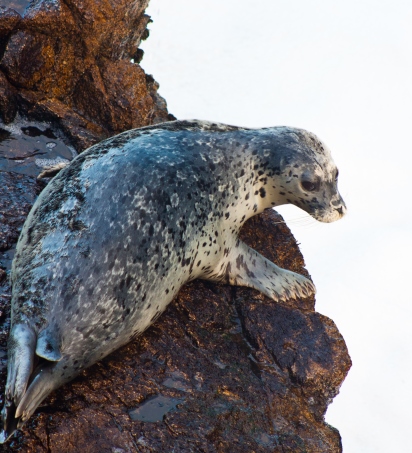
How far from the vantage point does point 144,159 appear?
14.6ft

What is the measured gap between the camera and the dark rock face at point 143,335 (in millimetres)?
3930

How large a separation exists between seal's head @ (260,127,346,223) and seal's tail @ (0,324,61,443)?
8.04 ft

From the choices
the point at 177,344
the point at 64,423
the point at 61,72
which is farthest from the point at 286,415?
the point at 61,72

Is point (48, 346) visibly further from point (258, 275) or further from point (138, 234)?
point (258, 275)

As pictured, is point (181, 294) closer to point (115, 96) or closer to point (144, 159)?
point (144, 159)

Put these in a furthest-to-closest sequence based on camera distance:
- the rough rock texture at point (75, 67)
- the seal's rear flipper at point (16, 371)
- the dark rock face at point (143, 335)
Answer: the rough rock texture at point (75, 67) < the dark rock face at point (143, 335) < the seal's rear flipper at point (16, 371)

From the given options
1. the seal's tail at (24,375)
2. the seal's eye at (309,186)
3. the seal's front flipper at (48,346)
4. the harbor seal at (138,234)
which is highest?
the seal's eye at (309,186)

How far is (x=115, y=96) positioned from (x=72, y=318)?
3071mm

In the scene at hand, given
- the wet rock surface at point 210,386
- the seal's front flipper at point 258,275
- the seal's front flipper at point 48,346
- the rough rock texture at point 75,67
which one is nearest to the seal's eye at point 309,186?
the seal's front flipper at point 258,275

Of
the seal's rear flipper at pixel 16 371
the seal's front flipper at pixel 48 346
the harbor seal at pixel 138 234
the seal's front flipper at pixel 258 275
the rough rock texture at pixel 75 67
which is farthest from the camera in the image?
the rough rock texture at pixel 75 67

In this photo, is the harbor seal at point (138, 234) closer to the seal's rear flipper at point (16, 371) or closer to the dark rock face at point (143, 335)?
the seal's rear flipper at point (16, 371)

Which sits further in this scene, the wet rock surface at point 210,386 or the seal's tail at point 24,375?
the wet rock surface at point 210,386

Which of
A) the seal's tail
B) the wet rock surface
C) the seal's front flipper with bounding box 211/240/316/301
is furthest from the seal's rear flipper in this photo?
the seal's front flipper with bounding box 211/240/316/301

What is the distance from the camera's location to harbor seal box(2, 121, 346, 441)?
12.3 ft
